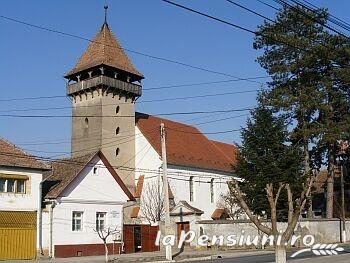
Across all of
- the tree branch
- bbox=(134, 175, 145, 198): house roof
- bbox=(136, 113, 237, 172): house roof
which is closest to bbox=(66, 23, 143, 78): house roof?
bbox=(136, 113, 237, 172): house roof

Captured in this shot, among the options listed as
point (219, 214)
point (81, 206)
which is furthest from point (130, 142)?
point (81, 206)

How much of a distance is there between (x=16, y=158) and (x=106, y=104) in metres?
19.8

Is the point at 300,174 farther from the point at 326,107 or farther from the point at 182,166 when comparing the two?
the point at 182,166

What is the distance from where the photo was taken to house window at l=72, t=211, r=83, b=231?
118 feet

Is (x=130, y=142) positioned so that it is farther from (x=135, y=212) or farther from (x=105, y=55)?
(x=105, y=55)

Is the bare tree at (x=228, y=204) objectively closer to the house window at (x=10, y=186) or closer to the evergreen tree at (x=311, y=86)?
the evergreen tree at (x=311, y=86)

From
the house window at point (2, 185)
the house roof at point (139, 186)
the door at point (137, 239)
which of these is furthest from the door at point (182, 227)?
the house window at point (2, 185)

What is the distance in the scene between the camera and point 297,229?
40969mm

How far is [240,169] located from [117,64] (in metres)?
17.5

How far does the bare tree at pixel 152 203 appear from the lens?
4934 centimetres

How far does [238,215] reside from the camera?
2112 inches

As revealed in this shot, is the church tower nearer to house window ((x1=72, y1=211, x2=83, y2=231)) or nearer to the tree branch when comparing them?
house window ((x1=72, y1=211, x2=83, y2=231))

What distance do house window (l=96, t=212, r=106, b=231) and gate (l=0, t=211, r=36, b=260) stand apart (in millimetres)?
5069

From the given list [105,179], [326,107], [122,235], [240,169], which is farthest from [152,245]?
[326,107]
